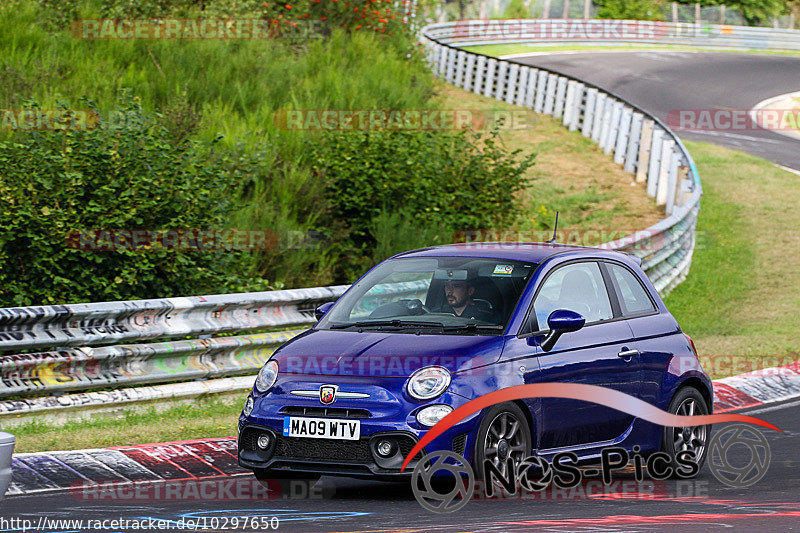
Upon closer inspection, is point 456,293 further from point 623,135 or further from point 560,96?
point 560,96

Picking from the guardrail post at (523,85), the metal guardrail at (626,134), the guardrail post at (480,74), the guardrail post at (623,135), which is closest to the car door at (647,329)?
the metal guardrail at (626,134)

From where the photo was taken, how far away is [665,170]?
23.5 metres

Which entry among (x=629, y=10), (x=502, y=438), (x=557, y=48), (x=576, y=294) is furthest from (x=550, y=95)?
(x=629, y=10)

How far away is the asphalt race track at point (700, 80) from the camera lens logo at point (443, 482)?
23656 millimetres

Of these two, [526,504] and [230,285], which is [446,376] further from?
[230,285]

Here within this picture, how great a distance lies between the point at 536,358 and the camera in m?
7.25

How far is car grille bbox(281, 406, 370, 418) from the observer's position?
6723 mm

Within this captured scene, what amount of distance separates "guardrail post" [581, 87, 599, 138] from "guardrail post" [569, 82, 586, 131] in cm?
53

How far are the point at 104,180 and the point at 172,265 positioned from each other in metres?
1.14

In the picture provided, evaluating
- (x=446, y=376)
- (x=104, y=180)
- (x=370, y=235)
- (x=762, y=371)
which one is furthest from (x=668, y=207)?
(x=446, y=376)

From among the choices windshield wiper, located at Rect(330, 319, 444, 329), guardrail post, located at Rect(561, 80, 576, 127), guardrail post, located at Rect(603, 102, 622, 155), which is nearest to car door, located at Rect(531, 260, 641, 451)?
windshield wiper, located at Rect(330, 319, 444, 329)

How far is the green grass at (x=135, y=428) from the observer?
27.7ft

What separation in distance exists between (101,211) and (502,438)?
644 cm

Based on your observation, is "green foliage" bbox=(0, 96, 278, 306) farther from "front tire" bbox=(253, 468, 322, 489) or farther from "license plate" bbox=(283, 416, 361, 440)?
"license plate" bbox=(283, 416, 361, 440)
